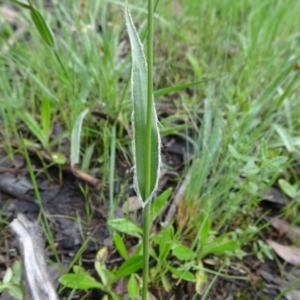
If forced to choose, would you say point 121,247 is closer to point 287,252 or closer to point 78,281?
point 78,281

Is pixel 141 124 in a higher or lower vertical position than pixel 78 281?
higher

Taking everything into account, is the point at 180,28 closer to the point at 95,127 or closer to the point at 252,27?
the point at 252,27

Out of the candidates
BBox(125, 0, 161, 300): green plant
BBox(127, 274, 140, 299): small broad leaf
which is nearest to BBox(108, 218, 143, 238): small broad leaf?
BBox(127, 274, 140, 299): small broad leaf

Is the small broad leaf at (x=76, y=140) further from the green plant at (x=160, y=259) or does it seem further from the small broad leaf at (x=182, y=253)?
the small broad leaf at (x=182, y=253)

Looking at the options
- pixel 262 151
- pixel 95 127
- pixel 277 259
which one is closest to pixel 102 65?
pixel 95 127

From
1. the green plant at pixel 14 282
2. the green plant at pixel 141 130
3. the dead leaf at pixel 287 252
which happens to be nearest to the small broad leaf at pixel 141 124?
the green plant at pixel 141 130

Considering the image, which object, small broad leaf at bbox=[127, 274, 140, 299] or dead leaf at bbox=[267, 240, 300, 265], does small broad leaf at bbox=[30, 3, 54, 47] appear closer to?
small broad leaf at bbox=[127, 274, 140, 299]

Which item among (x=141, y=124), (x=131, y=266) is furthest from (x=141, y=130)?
(x=131, y=266)

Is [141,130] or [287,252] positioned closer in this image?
[141,130]
